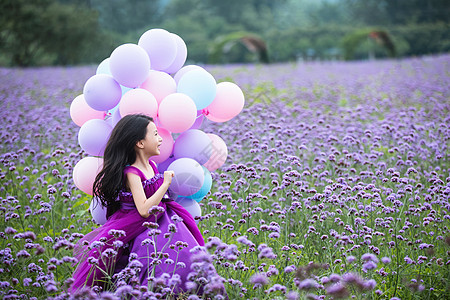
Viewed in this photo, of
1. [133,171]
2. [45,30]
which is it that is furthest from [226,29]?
[133,171]

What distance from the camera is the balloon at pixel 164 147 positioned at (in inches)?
124

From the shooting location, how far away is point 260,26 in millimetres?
44156

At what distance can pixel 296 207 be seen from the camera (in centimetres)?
317

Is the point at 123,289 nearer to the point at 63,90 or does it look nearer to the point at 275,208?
the point at 275,208

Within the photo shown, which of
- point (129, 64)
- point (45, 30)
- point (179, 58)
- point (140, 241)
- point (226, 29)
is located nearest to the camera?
point (140, 241)

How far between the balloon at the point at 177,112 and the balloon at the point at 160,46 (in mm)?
372

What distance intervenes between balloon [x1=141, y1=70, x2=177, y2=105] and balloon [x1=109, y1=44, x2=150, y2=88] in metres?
0.14

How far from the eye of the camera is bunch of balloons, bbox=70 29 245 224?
2963mm

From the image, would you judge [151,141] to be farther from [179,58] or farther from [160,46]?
[179,58]

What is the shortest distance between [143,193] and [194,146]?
0.54 m

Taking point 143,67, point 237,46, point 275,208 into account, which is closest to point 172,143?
point 143,67

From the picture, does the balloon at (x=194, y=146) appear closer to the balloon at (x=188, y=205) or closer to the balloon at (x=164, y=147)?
the balloon at (x=164, y=147)

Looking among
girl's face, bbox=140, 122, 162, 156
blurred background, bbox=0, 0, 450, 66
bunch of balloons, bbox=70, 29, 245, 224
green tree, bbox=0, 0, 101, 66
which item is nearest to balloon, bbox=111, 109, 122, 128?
bunch of balloons, bbox=70, 29, 245, 224

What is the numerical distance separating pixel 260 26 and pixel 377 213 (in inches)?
1673
